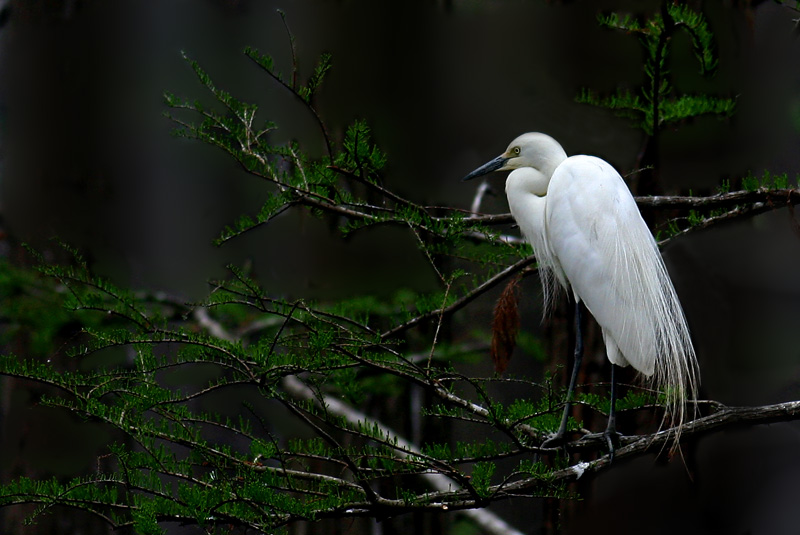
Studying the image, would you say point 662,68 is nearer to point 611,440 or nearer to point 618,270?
point 618,270

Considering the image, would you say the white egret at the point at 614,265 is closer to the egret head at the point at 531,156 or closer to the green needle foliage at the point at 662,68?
the egret head at the point at 531,156

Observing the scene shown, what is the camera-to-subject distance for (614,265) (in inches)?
76.0

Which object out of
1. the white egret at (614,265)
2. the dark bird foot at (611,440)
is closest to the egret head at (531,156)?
the white egret at (614,265)

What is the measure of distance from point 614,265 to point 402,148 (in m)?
1.59

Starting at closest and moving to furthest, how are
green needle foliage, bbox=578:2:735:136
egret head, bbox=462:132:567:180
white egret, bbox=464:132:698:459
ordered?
green needle foliage, bbox=578:2:735:136, white egret, bbox=464:132:698:459, egret head, bbox=462:132:567:180

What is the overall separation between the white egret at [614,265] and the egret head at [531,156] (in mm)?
41

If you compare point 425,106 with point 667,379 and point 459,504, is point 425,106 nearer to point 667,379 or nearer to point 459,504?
point 667,379

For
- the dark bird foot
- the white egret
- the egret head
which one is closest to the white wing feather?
the white egret

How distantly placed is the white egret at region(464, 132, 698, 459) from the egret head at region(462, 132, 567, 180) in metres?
0.04

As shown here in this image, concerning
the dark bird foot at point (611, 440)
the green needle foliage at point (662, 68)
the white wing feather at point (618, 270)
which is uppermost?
the green needle foliage at point (662, 68)

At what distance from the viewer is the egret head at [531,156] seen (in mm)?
→ 2162

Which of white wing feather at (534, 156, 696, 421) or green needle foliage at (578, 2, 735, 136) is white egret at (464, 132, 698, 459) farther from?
green needle foliage at (578, 2, 735, 136)

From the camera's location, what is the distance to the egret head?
2162 mm

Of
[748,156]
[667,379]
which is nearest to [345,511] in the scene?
[667,379]
